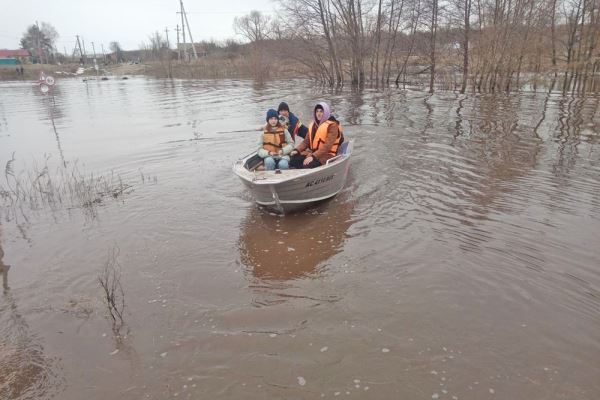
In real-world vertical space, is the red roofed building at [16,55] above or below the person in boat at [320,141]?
above

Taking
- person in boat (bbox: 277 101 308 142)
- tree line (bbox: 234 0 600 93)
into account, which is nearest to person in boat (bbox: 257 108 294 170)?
person in boat (bbox: 277 101 308 142)

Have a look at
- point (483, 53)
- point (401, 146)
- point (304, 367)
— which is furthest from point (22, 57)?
point (304, 367)

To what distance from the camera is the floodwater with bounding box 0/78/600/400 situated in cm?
378

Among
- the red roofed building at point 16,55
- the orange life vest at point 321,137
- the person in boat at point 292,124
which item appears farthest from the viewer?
the red roofed building at point 16,55

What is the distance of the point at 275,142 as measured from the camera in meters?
8.02

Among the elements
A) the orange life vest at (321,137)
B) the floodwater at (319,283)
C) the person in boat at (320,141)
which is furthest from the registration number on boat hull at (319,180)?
the orange life vest at (321,137)

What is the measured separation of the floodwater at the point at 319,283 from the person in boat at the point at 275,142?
3.17ft

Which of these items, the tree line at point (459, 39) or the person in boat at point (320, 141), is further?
the tree line at point (459, 39)

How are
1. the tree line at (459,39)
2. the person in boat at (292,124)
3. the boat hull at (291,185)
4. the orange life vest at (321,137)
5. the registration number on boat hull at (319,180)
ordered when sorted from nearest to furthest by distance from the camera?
the boat hull at (291,185) < the registration number on boat hull at (319,180) < the orange life vest at (321,137) < the person in boat at (292,124) < the tree line at (459,39)

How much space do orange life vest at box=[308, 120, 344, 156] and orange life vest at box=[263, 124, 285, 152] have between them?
0.57m

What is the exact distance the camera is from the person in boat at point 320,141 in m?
7.89

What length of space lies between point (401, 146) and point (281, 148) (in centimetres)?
538

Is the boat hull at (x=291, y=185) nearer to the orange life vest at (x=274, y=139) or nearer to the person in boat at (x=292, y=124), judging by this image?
the orange life vest at (x=274, y=139)

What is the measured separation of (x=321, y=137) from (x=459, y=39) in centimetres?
2195
